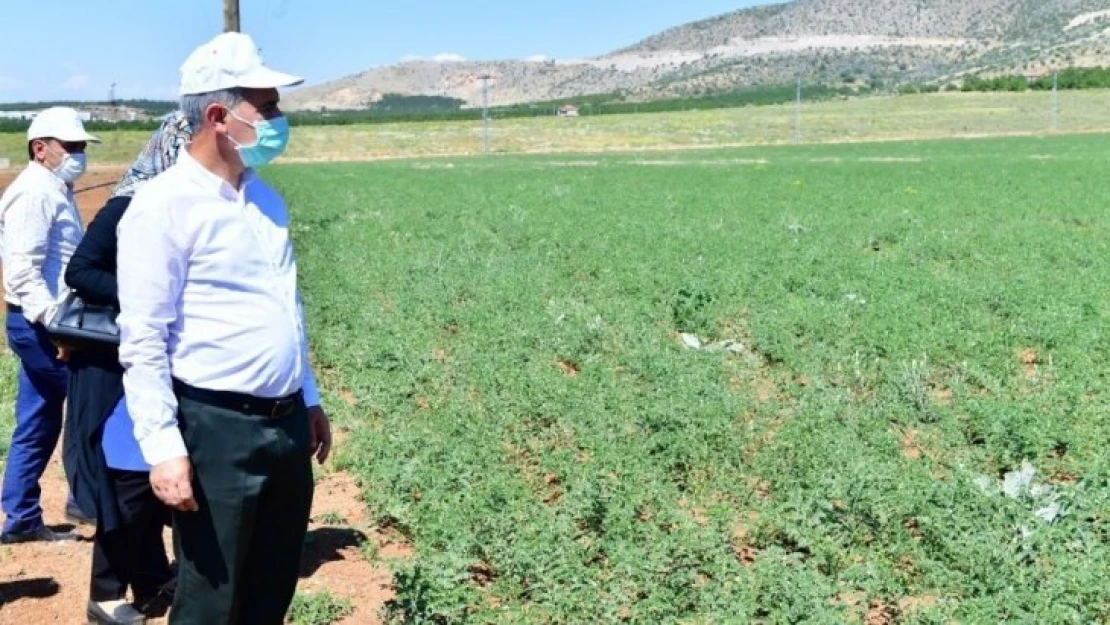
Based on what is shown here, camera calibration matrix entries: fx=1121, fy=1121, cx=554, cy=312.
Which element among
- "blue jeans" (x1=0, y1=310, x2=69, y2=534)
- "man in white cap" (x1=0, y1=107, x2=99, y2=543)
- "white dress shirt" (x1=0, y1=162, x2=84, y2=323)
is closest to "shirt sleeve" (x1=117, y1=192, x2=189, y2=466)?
"man in white cap" (x1=0, y1=107, x2=99, y2=543)

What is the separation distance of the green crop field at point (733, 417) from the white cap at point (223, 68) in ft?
7.23

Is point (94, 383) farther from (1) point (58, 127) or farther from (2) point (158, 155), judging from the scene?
(1) point (58, 127)

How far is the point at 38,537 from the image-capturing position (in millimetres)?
5750

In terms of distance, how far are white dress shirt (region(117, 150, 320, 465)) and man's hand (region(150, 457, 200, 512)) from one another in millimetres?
26

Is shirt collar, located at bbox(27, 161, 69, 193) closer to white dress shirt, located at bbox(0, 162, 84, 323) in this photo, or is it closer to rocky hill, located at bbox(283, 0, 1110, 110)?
white dress shirt, located at bbox(0, 162, 84, 323)

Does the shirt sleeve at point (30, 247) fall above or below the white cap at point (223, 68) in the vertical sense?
below

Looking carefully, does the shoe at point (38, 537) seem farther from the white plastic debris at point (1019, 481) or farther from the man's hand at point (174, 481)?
the white plastic debris at point (1019, 481)

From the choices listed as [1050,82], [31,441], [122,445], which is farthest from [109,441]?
[1050,82]

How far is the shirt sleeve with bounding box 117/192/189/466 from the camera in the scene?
3.13 m

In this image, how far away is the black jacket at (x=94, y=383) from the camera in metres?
4.14

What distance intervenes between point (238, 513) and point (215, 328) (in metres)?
0.55

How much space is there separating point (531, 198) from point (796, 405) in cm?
1613

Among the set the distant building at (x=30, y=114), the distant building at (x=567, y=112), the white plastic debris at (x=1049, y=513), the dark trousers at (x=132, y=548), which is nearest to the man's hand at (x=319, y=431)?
the dark trousers at (x=132, y=548)

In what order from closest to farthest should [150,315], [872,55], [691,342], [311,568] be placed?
[150,315] → [311,568] → [691,342] → [872,55]
